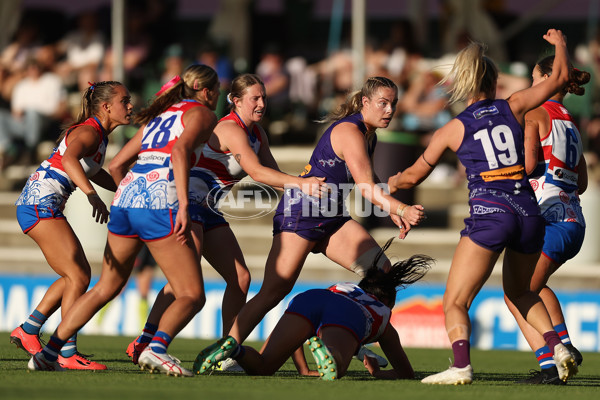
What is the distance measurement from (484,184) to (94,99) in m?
2.87

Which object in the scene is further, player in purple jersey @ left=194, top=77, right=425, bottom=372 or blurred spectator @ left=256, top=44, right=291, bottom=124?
blurred spectator @ left=256, top=44, right=291, bottom=124

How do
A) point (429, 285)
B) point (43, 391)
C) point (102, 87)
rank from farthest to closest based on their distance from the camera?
1. point (429, 285)
2. point (102, 87)
3. point (43, 391)

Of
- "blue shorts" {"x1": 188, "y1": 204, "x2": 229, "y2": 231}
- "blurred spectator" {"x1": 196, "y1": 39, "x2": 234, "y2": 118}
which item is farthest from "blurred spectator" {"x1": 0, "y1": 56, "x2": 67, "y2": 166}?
"blue shorts" {"x1": 188, "y1": 204, "x2": 229, "y2": 231}

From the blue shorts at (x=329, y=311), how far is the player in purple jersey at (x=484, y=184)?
551 millimetres

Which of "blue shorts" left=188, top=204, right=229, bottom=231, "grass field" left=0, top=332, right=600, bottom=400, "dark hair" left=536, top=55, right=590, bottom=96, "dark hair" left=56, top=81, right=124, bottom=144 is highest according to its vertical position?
"dark hair" left=536, top=55, right=590, bottom=96

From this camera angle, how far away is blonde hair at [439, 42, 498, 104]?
22.0ft

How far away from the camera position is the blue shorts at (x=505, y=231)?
6613 mm

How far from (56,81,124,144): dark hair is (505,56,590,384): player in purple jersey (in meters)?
2.91

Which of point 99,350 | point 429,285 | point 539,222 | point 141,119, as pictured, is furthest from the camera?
point 429,285

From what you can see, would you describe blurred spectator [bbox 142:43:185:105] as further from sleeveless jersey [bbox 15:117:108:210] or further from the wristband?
the wristband

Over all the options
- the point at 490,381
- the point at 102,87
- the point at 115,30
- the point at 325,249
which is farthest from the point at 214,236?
the point at 115,30

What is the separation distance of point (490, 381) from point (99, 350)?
12.6 feet

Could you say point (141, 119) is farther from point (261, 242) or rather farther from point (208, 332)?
point (261, 242)

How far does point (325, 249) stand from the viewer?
759cm
